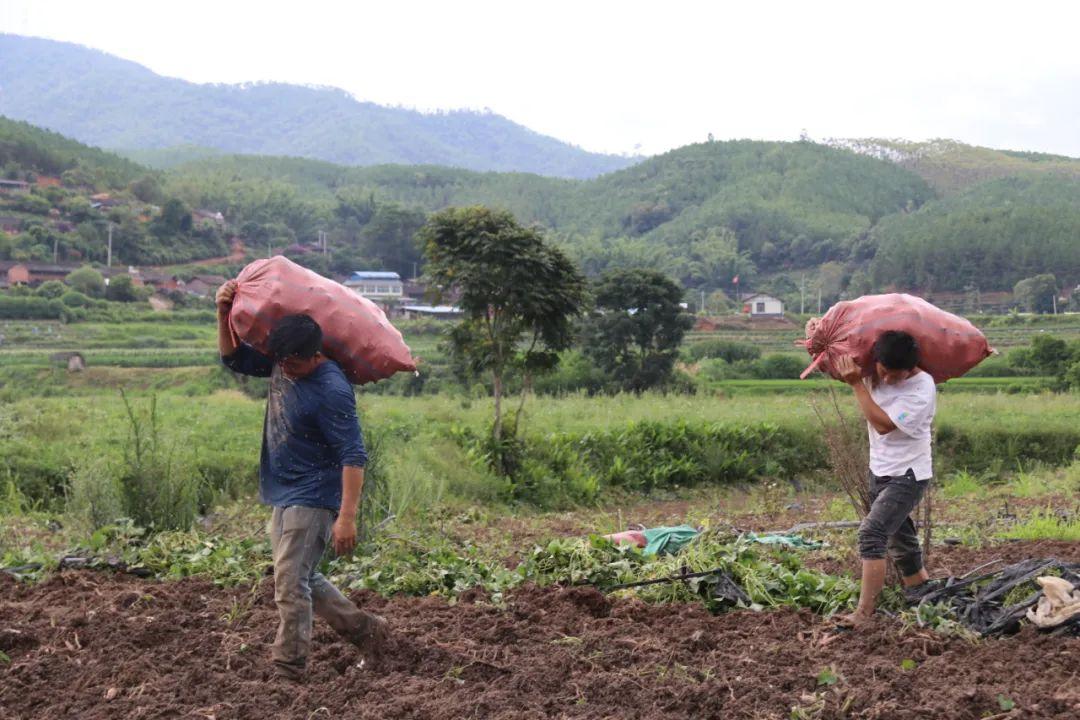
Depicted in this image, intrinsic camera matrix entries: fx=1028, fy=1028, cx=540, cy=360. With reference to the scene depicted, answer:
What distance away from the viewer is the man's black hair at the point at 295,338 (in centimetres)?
412

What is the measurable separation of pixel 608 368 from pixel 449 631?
2407 centimetres

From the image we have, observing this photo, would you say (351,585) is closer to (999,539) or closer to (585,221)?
(999,539)

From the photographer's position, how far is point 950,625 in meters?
4.58

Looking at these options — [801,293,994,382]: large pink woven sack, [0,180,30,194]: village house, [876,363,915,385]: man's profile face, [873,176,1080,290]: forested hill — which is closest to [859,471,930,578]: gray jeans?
[876,363,915,385]: man's profile face

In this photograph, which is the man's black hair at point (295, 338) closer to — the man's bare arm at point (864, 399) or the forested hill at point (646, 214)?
the man's bare arm at point (864, 399)

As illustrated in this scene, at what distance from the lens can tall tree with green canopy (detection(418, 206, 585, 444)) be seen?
1381cm

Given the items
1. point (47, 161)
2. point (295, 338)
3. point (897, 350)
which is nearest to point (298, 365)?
point (295, 338)

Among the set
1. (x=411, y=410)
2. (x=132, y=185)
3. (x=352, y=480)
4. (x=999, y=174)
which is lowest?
(x=411, y=410)

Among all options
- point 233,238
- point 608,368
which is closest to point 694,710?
point 608,368

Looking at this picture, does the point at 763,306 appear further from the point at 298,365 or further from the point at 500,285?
the point at 298,365

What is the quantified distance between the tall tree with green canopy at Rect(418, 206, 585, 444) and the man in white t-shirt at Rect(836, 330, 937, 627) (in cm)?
927

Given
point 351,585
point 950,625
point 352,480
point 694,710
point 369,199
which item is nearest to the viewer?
point 694,710

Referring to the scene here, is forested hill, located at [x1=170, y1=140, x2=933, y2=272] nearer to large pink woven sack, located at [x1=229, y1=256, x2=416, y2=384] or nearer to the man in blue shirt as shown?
large pink woven sack, located at [x1=229, y1=256, x2=416, y2=384]

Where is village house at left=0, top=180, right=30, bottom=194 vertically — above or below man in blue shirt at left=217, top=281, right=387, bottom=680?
above
